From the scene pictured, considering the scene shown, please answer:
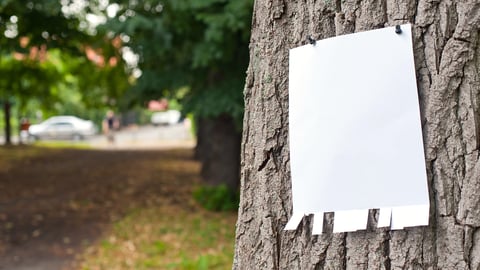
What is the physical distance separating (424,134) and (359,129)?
164mm

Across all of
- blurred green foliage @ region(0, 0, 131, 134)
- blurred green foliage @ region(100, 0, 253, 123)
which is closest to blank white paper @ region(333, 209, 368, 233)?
blurred green foliage @ region(100, 0, 253, 123)

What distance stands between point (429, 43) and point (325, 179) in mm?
446

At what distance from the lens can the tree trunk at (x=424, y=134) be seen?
5.93 feet

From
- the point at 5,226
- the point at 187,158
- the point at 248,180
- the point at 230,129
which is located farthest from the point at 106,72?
the point at 248,180

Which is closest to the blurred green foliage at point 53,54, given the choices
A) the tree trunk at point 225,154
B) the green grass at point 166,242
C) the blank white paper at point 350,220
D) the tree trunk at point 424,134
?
the tree trunk at point 225,154

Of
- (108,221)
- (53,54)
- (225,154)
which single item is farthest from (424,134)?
(53,54)

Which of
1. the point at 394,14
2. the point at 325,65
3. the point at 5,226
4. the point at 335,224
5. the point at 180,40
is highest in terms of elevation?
the point at 180,40

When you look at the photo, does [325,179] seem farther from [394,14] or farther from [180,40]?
[180,40]

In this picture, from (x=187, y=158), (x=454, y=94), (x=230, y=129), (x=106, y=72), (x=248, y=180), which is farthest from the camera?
(x=187, y=158)

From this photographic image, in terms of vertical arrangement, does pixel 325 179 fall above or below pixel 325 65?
→ below

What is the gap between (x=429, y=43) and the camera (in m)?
1.84

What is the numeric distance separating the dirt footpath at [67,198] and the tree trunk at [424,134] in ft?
19.8

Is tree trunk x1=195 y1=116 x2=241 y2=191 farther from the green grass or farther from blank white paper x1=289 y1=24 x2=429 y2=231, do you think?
blank white paper x1=289 y1=24 x2=429 y2=231

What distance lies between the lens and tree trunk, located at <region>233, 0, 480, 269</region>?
5.93ft
